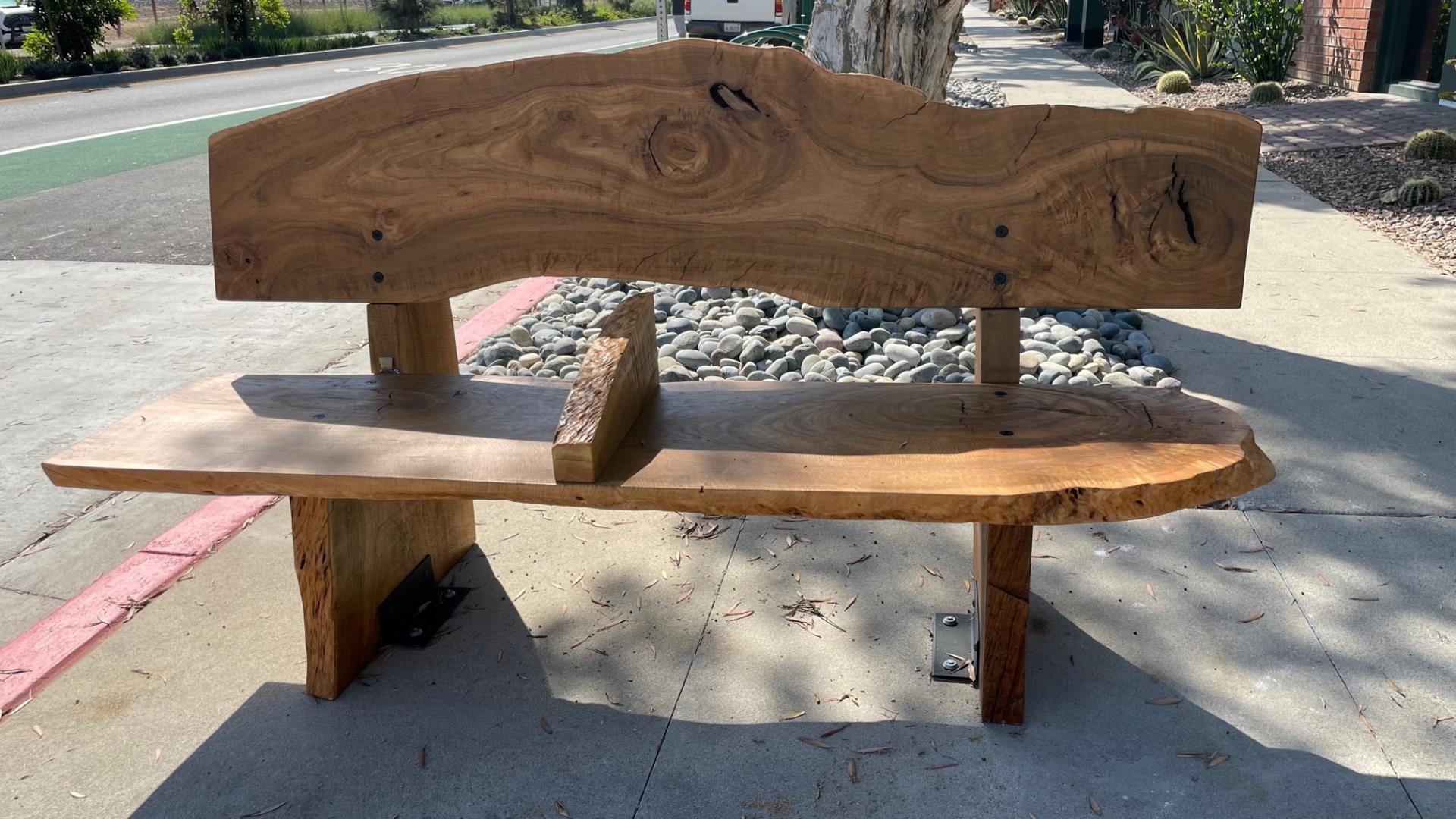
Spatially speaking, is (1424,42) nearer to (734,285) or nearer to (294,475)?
(734,285)

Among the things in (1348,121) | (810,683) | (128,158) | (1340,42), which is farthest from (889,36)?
(1340,42)

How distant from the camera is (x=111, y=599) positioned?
299 cm

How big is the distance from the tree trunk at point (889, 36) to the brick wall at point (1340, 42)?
28.6ft

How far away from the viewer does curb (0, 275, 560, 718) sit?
2.67 metres

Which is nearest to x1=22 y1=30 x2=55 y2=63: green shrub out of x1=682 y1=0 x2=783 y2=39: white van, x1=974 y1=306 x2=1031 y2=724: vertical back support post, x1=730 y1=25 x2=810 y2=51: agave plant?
x1=682 y1=0 x2=783 y2=39: white van

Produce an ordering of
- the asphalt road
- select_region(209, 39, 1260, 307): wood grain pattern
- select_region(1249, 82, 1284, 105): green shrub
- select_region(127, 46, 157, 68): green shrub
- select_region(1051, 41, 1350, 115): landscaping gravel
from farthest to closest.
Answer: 1. select_region(127, 46, 157, 68): green shrub
2. select_region(1051, 41, 1350, 115): landscaping gravel
3. select_region(1249, 82, 1284, 105): green shrub
4. the asphalt road
5. select_region(209, 39, 1260, 307): wood grain pattern

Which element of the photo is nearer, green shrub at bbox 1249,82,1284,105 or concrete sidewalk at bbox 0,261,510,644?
concrete sidewalk at bbox 0,261,510,644

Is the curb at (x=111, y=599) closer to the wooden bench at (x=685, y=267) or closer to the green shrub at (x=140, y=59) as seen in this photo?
the wooden bench at (x=685, y=267)

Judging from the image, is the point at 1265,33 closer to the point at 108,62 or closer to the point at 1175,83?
the point at 1175,83

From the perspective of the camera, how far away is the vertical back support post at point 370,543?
2.53m

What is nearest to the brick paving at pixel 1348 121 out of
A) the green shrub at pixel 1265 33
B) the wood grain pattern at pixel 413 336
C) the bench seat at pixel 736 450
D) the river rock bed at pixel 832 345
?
the green shrub at pixel 1265 33

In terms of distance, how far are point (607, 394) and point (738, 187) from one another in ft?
2.06

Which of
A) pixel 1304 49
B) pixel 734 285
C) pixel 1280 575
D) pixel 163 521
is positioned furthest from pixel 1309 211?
pixel 1304 49

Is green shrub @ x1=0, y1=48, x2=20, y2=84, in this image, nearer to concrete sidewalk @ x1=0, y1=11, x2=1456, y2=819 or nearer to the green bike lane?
the green bike lane
